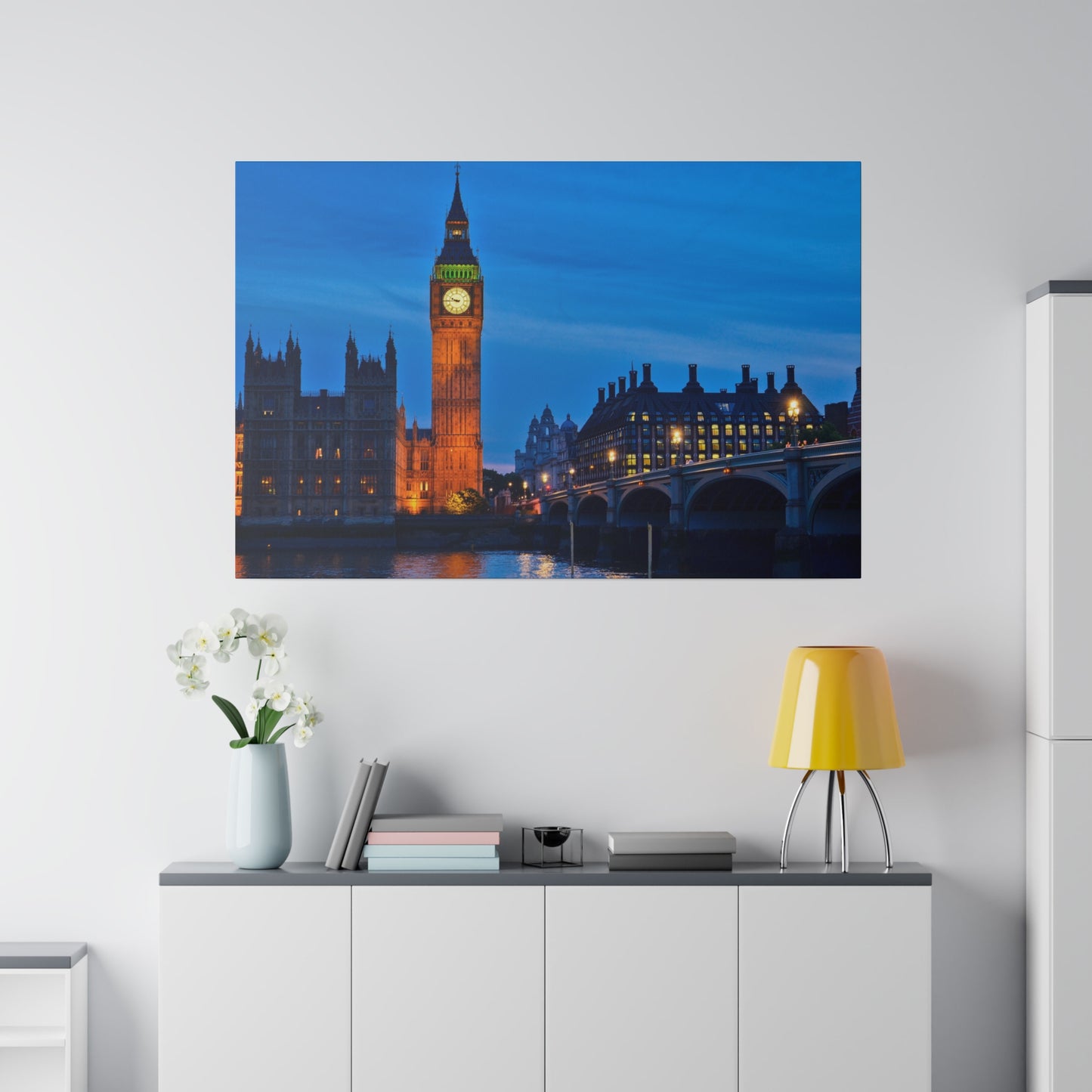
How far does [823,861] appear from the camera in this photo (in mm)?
2484

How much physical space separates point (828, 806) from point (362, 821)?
1.07m

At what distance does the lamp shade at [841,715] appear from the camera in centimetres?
225

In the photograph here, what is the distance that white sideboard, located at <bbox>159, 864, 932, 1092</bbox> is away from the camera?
2303mm

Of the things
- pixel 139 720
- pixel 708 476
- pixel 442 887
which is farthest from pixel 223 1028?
pixel 708 476

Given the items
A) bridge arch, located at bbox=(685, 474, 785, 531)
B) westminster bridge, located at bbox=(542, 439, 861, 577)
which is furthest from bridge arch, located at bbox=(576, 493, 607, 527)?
bridge arch, located at bbox=(685, 474, 785, 531)

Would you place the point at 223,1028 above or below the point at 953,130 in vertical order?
below

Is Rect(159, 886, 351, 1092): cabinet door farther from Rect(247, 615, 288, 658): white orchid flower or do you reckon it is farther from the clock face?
the clock face

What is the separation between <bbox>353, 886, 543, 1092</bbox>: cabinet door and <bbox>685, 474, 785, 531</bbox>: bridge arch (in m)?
0.99

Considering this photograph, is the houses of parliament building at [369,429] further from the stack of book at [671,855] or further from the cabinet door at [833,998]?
the cabinet door at [833,998]

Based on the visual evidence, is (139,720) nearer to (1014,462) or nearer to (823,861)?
(823,861)

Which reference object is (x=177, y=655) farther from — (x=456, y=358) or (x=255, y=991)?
(x=456, y=358)

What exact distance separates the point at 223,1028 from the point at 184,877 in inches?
13.5

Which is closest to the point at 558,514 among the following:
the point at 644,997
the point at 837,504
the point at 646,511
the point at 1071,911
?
the point at 646,511

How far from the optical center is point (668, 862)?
2336 millimetres
